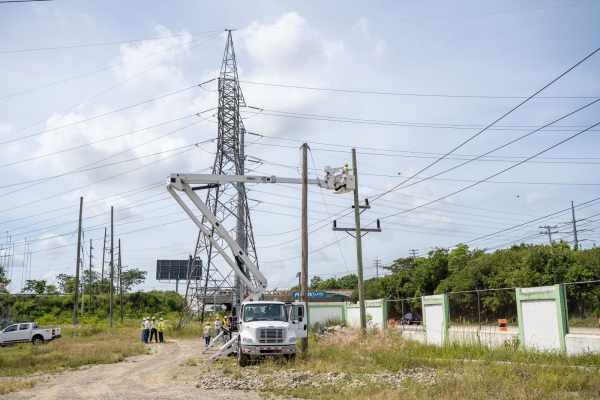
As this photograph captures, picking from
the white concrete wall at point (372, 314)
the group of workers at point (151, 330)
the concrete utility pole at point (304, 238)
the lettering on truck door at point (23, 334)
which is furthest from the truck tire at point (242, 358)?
the lettering on truck door at point (23, 334)

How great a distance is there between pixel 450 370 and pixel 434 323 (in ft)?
33.9

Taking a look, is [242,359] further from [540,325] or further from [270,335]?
[540,325]

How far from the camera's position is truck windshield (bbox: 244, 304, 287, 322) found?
21922 mm

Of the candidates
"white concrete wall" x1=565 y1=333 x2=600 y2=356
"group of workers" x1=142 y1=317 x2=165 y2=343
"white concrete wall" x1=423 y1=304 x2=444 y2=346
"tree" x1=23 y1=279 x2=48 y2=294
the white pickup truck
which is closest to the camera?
"white concrete wall" x1=565 y1=333 x2=600 y2=356

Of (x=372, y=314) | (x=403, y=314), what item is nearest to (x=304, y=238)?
(x=403, y=314)

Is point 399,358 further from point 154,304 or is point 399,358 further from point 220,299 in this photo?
point 154,304

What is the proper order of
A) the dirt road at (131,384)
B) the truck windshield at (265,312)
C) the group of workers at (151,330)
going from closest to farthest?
the dirt road at (131,384) < the truck windshield at (265,312) < the group of workers at (151,330)

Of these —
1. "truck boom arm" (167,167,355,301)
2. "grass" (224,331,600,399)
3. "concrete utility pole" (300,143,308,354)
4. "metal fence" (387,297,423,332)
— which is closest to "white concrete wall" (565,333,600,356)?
"grass" (224,331,600,399)

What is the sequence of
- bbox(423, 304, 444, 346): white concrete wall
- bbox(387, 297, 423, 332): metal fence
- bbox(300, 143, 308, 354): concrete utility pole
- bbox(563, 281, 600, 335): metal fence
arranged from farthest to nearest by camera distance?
1. bbox(387, 297, 423, 332): metal fence
2. bbox(423, 304, 444, 346): white concrete wall
3. bbox(300, 143, 308, 354): concrete utility pole
4. bbox(563, 281, 600, 335): metal fence

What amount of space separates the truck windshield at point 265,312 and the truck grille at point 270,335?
89cm

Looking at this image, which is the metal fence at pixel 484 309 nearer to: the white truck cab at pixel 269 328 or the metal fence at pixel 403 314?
the metal fence at pixel 403 314

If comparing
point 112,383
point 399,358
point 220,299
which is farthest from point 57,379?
point 220,299

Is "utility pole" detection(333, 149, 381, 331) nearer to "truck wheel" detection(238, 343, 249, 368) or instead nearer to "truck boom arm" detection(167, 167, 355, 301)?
"truck boom arm" detection(167, 167, 355, 301)

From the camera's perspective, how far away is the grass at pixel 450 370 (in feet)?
41.2
